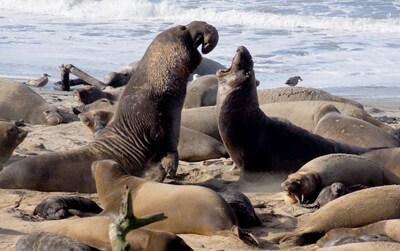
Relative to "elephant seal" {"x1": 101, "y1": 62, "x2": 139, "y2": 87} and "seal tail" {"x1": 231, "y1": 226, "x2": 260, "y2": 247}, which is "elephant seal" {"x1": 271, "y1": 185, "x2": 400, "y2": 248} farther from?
"elephant seal" {"x1": 101, "y1": 62, "x2": 139, "y2": 87}

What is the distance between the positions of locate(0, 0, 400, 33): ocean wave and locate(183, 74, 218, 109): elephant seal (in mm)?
11902

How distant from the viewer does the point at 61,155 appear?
7.11 meters

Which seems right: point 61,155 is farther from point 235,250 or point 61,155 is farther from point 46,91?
point 46,91

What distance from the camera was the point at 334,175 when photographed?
6547mm

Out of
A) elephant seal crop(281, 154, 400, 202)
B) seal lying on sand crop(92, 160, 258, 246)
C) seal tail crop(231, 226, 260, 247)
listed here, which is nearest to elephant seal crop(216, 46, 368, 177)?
elephant seal crop(281, 154, 400, 202)

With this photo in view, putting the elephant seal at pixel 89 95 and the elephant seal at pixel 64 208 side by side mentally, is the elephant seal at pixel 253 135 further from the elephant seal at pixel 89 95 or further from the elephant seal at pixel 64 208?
the elephant seal at pixel 89 95

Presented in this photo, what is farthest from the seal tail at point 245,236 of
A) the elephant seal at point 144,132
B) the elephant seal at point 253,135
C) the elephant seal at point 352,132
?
the elephant seal at point 352,132

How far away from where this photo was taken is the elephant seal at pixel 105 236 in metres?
4.06

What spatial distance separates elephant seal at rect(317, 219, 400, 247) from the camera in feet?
16.2

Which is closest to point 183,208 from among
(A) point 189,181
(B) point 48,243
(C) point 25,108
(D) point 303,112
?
(B) point 48,243

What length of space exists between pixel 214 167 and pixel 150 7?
19.2 metres

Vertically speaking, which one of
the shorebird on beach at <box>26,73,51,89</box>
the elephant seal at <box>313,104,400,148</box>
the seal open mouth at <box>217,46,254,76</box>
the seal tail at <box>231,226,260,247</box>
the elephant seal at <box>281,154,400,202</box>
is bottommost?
the shorebird on beach at <box>26,73,51,89</box>

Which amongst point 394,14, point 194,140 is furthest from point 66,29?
point 194,140

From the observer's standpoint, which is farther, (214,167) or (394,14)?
(394,14)
